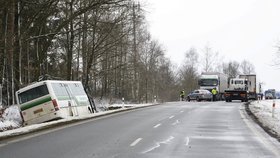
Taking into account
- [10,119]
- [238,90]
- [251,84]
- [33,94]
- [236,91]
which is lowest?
[10,119]

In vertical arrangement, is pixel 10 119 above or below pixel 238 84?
below

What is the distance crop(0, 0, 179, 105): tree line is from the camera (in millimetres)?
26578

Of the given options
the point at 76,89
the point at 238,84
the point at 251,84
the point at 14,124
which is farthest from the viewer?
the point at 251,84

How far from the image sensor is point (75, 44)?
156 feet

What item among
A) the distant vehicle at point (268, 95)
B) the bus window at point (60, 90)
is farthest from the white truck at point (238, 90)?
the distant vehicle at point (268, 95)

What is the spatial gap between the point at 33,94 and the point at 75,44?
80.5 feet

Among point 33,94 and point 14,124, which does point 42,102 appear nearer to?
point 33,94

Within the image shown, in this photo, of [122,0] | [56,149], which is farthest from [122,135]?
[122,0]

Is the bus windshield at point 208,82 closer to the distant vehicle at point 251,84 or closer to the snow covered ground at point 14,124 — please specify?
the distant vehicle at point 251,84

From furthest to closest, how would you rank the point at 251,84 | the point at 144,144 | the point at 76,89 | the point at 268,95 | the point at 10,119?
1. the point at 268,95
2. the point at 251,84
3. the point at 76,89
4. the point at 10,119
5. the point at 144,144

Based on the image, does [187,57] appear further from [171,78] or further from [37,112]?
[37,112]

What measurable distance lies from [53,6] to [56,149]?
53.7 feet

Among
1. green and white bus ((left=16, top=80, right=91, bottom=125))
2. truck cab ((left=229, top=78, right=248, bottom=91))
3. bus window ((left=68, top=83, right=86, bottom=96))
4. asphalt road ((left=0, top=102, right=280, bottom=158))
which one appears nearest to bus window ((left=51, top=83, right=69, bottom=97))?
green and white bus ((left=16, top=80, right=91, bottom=125))

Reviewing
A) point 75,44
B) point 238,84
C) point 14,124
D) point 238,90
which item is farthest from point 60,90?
point 238,84
